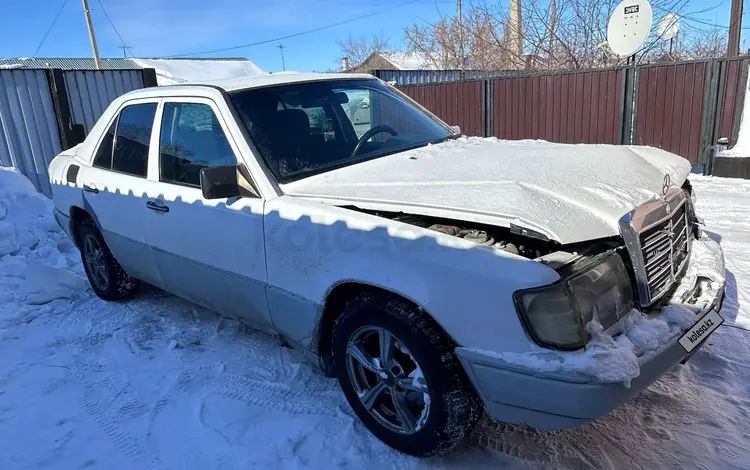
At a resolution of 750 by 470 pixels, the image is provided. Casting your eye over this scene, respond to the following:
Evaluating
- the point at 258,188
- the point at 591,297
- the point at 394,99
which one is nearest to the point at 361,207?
the point at 258,188

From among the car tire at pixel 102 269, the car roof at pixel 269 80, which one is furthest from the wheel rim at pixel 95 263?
the car roof at pixel 269 80

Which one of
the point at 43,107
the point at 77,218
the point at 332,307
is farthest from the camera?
the point at 43,107

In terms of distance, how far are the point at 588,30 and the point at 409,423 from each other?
14741mm

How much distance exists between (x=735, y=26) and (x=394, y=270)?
40.1 ft

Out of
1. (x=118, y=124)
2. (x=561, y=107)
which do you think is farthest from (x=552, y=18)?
(x=118, y=124)

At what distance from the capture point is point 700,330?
2293 mm

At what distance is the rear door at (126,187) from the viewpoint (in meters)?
3.80

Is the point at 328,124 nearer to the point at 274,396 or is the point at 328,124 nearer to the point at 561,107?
the point at 274,396

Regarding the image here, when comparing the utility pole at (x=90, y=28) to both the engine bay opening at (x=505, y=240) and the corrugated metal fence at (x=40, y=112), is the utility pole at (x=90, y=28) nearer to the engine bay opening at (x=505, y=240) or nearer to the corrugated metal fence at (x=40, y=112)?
the corrugated metal fence at (x=40, y=112)

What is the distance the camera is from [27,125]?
917 centimetres

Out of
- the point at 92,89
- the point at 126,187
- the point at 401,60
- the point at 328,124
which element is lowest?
the point at 126,187

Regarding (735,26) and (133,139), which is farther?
(735,26)

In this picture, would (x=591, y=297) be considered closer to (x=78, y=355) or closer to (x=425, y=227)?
(x=425, y=227)

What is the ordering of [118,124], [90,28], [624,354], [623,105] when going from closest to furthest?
[624,354] → [118,124] → [623,105] → [90,28]
